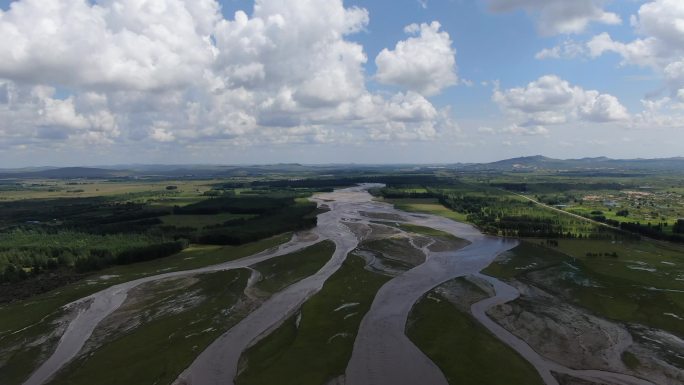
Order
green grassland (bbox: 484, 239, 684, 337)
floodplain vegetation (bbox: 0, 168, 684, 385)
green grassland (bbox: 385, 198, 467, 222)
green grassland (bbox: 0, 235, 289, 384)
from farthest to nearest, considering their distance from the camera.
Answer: green grassland (bbox: 385, 198, 467, 222)
green grassland (bbox: 484, 239, 684, 337)
green grassland (bbox: 0, 235, 289, 384)
floodplain vegetation (bbox: 0, 168, 684, 385)

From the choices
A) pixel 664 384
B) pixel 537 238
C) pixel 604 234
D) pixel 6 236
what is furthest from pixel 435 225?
pixel 6 236

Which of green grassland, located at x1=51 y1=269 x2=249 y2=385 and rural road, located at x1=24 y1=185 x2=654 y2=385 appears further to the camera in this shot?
green grassland, located at x1=51 y1=269 x2=249 y2=385

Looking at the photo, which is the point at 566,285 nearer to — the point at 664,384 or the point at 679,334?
the point at 679,334

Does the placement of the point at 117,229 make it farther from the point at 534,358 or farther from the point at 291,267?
the point at 534,358

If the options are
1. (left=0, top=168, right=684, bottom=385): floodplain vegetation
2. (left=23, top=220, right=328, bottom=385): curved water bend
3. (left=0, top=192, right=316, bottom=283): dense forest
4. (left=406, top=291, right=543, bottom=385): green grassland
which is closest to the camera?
(left=406, top=291, right=543, bottom=385): green grassland

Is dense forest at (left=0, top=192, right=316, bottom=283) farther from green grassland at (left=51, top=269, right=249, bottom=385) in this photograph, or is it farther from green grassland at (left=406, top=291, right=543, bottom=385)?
green grassland at (left=406, top=291, right=543, bottom=385)

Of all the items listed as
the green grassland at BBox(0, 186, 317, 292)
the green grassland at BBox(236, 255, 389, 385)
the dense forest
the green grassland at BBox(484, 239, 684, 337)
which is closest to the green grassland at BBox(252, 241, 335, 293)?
the green grassland at BBox(236, 255, 389, 385)
